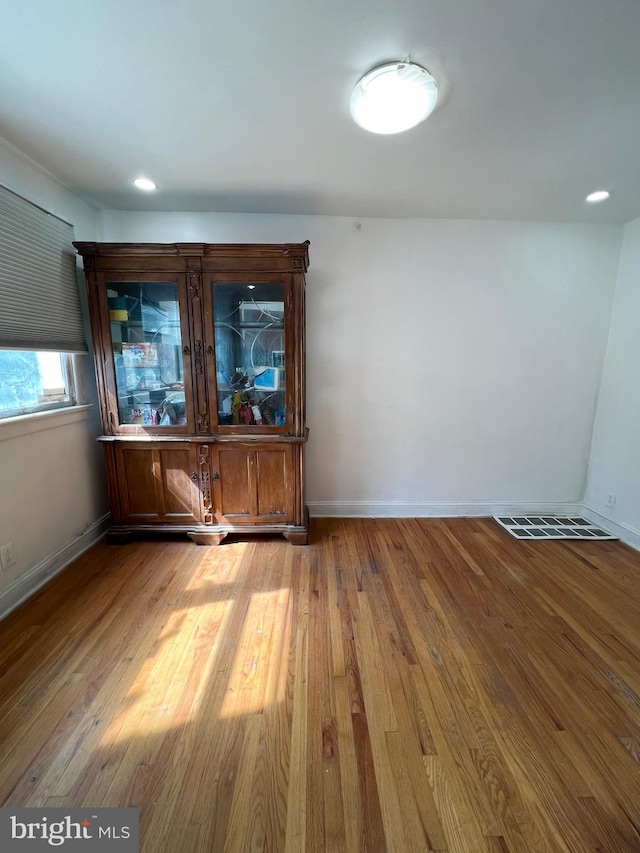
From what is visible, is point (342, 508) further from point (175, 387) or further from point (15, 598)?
point (15, 598)

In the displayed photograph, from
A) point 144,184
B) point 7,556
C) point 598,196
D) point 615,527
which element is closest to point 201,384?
point 144,184

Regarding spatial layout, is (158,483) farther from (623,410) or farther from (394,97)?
(623,410)

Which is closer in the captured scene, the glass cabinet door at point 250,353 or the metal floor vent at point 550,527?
the glass cabinet door at point 250,353

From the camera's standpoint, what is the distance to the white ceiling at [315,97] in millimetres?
1085

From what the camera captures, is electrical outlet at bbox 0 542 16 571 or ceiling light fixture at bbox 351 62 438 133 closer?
ceiling light fixture at bbox 351 62 438 133

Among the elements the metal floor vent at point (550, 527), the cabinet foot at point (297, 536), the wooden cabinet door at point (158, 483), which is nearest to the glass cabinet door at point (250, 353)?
the wooden cabinet door at point (158, 483)

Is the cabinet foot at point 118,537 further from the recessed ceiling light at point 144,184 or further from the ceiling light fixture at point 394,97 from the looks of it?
the ceiling light fixture at point 394,97

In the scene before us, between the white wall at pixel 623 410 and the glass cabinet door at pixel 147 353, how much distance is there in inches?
131

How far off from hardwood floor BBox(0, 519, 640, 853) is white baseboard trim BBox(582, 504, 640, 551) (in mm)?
352

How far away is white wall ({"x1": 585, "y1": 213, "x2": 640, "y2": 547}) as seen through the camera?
253 cm

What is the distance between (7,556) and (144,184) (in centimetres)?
232

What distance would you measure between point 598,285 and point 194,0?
312 centimetres

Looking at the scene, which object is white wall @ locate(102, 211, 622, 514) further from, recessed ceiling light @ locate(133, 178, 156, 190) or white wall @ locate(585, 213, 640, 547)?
recessed ceiling light @ locate(133, 178, 156, 190)

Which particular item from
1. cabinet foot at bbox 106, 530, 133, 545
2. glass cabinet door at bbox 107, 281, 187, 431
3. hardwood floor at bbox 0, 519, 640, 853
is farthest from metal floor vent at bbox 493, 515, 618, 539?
cabinet foot at bbox 106, 530, 133, 545
